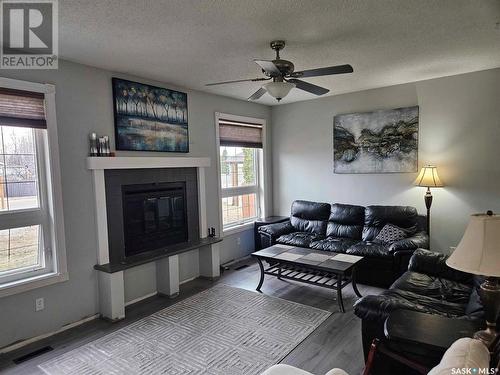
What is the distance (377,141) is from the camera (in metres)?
4.93

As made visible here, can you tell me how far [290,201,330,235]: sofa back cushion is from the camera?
520 cm

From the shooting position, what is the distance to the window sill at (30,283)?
285 centimetres

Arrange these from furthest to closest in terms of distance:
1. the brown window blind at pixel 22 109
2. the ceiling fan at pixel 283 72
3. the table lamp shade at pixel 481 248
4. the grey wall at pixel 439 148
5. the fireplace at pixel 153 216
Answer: the grey wall at pixel 439 148
the fireplace at pixel 153 216
the brown window blind at pixel 22 109
the ceiling fan at pixel 283 72
the table lamp shade at pixel 481 248

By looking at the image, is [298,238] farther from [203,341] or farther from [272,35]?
[272,35]

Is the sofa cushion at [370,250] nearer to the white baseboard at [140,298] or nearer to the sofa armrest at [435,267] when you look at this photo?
the sofa armrest at [435,267]

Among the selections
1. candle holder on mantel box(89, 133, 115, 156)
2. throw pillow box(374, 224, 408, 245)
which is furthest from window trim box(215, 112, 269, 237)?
throw pillow box(374, 224, 408, 245)

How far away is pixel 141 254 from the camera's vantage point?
3.86m

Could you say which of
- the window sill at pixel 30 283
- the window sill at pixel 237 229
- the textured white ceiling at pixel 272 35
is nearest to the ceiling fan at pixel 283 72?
the textured white ceiling at pixel 272 35

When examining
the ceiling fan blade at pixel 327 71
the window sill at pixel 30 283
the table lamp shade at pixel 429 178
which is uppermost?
the ceiling fan blade at pixel 327 71

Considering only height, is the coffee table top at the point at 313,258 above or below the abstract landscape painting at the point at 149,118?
below

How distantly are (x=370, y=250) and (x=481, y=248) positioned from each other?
2615mm

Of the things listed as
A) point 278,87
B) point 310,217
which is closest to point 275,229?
point 310,217

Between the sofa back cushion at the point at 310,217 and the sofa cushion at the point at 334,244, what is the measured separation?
447 mm

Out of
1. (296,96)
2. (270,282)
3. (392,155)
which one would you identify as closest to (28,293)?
(270,282)
